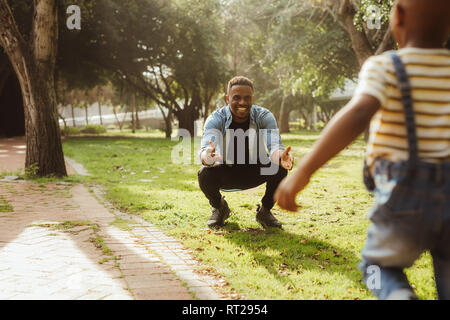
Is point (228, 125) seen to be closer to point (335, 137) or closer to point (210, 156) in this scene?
point (210, 156)

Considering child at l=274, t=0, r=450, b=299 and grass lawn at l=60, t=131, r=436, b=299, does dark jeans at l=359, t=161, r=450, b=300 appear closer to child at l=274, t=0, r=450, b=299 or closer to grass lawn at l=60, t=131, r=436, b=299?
child at l=274, t=0, r=450, b=299

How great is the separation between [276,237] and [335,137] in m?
3.00

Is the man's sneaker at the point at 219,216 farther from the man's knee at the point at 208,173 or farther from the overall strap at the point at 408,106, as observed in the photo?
the overall strap at the point at 408,106

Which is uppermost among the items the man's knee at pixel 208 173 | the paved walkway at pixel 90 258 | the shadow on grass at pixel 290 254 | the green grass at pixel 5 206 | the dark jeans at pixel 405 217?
the dark jeans at pixel 405 217

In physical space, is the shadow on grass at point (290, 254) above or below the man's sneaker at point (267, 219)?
below

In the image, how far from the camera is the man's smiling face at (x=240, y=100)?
15.3 ft

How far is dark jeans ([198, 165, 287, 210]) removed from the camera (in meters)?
4.82

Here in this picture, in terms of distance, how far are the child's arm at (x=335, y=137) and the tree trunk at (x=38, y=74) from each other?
772 cm

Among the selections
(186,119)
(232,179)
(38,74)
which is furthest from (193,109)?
(232,179)

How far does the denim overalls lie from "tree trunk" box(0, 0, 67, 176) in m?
7.97

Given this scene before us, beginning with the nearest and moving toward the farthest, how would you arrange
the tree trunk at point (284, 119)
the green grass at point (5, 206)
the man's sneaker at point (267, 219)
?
the man's sneaker at point (267, 219), the green grass at point (5, 206), the tree trunk at point (284, 119)

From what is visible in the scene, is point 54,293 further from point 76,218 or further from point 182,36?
point 182,36

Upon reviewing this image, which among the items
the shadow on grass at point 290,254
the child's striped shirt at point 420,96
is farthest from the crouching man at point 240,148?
the child's striped shirt at point 420,96
